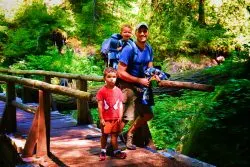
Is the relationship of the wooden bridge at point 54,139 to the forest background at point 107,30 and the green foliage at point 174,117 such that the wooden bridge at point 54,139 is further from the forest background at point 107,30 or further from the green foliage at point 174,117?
the forest background at point 107,30

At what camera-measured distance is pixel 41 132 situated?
209 inches

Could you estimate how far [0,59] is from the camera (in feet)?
64.0

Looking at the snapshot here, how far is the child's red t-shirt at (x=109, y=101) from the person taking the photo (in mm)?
4887

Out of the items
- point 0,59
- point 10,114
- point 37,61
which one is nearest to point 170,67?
point 37,61

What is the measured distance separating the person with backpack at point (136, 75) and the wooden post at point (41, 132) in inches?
45.2

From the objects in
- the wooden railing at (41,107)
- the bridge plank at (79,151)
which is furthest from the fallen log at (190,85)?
the bridge plank at (79,151)

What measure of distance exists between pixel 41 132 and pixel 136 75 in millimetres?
1638

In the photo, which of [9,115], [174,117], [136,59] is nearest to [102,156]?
[136,59]

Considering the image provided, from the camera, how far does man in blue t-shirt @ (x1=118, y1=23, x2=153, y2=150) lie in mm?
5062

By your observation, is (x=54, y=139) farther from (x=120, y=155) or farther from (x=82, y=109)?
(x=120, y=155)

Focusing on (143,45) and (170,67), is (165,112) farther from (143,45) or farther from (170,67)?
(170,67)

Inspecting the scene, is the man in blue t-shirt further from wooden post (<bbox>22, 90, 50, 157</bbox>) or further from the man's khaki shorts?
wooden post (<bbox>22, 90, 50, 157</bbox>)

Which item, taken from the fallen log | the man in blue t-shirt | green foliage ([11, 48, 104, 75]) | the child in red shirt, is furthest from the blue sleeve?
green foliage ([11, 48, 104, 75])

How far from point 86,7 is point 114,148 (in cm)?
1395
